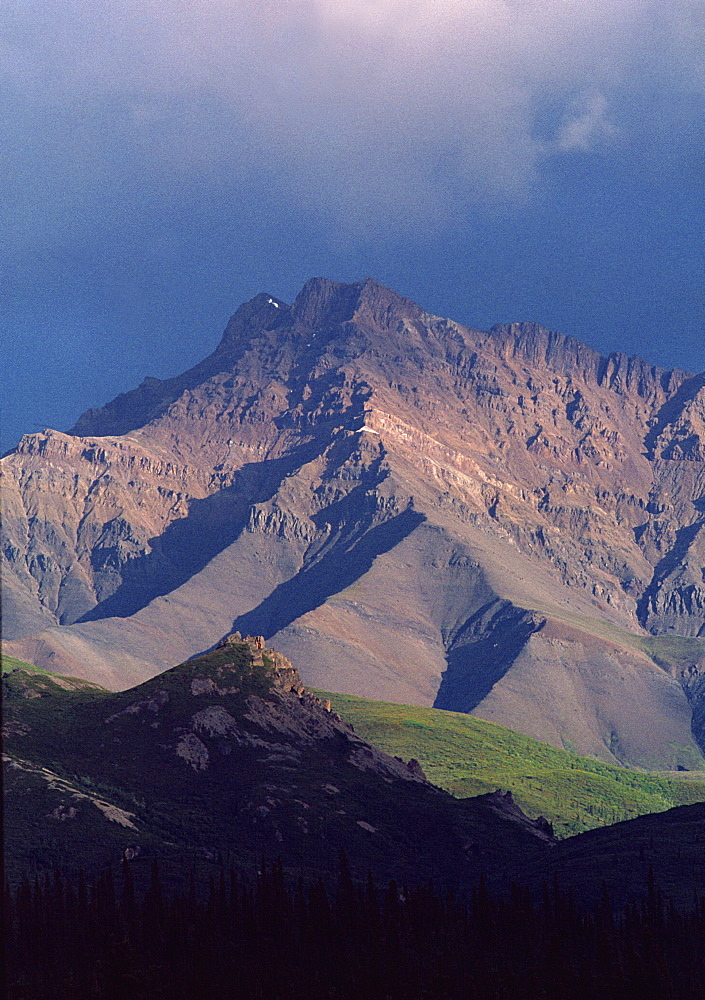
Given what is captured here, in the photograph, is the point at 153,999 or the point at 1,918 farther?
the point at 153,999

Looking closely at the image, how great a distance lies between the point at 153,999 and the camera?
639 ft

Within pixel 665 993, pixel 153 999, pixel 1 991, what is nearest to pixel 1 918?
pixel 1 991

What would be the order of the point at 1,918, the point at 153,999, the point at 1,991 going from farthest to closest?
the point at 153,999
the point at 1,918
the point at 1,991

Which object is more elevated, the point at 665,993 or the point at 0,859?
the point at 0,859

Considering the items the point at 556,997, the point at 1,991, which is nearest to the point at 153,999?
the point at 556,997

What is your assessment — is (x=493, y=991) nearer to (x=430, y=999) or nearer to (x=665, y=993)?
(x=430, y=999)

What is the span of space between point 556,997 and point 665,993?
16258 millimetres

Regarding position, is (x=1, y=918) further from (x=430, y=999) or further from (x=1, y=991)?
(x=430, y=999)

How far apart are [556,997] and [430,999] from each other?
17808 mm

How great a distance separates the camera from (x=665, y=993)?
200 meters

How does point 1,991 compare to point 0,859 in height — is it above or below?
below

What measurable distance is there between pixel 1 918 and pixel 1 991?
1819 cm

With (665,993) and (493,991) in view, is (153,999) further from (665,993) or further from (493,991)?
(665,993)

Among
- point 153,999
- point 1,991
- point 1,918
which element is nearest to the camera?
point 1,991
